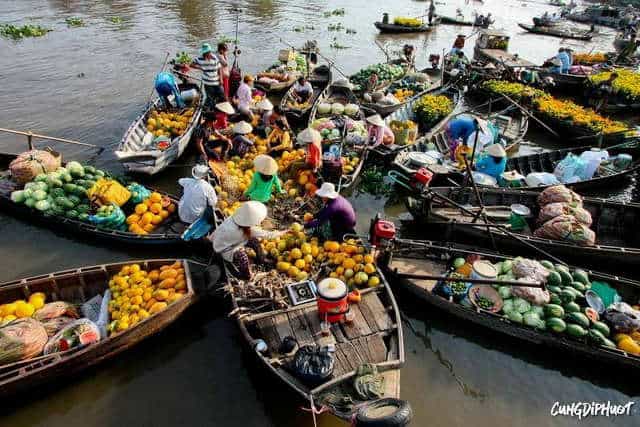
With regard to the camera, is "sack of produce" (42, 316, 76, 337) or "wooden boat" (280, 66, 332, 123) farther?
"wooden boat" (280, 66, 332, 123)

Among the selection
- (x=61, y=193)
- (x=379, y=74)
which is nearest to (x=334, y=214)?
(x=61, y=193)

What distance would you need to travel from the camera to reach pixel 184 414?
22.0 feet

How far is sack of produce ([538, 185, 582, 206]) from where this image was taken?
33.1 ft

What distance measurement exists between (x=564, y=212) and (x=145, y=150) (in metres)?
12.4

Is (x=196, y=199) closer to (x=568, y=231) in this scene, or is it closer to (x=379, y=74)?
(x=568, y=231)

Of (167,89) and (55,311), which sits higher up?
(167,89)

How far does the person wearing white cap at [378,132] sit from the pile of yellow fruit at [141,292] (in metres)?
7.73

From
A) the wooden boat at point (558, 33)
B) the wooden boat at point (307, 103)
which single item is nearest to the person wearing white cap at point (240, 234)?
the wooden boat at point (307, 103)

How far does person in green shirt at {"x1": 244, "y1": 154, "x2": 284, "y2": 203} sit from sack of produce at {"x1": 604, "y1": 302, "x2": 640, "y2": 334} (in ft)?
24.8

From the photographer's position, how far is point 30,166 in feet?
34.0

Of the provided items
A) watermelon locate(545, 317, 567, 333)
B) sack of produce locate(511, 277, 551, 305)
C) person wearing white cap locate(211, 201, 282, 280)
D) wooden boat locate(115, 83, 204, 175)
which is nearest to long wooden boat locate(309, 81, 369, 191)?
person wearing white cap locate(211, 201, 282, 280)

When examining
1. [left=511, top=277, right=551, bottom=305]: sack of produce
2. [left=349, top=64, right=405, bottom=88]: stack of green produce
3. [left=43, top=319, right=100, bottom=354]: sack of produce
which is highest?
[left=349, top=64, right=405, bottom=88]: stack of green produce

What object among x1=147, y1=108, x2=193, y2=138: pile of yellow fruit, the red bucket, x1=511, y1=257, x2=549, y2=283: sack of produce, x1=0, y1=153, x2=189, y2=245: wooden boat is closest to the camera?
the red bucket

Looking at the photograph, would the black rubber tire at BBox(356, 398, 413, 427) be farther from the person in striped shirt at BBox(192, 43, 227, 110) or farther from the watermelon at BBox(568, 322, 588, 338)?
the person in striped shirt at BBox(192, 43, 227, 110)
